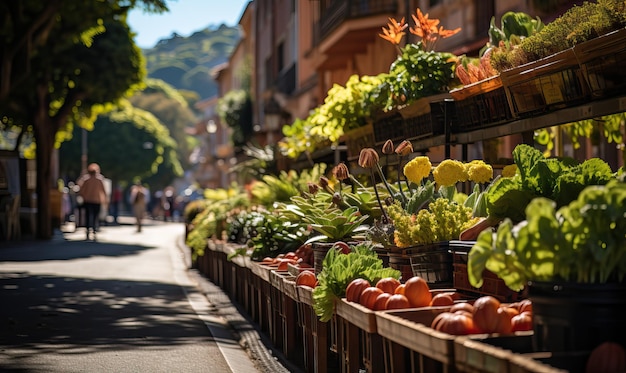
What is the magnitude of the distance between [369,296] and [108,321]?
17.2 feet

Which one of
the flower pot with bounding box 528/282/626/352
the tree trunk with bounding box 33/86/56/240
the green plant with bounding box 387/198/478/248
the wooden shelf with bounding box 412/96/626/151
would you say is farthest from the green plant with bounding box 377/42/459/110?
the tree trunk with bounding box 33/86/56/240

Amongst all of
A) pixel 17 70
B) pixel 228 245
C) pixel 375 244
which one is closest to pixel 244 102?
pixel 17 70

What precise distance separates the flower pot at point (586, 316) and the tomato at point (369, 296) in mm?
1500

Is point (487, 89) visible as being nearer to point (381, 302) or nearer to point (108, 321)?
point (381, 302)

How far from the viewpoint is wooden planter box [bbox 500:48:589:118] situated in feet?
19.4

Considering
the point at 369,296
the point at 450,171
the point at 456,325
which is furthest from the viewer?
the point at 450,171

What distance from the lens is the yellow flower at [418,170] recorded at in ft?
22.9

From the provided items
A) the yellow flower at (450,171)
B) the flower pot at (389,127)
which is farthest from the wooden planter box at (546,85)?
the flower pot at (389,127)

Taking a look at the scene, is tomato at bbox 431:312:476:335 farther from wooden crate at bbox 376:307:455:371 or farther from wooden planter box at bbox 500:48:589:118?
wooden planter box at bbox 500:48:589:118

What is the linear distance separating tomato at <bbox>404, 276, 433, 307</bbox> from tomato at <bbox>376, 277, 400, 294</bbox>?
0.35m

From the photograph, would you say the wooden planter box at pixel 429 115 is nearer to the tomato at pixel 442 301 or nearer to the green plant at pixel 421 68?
the green plant at pixel 421 68

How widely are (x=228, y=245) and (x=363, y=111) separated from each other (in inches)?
116

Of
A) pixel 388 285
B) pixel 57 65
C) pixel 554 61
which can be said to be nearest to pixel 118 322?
pixel 388 285

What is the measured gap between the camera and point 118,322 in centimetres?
985
